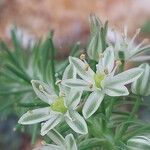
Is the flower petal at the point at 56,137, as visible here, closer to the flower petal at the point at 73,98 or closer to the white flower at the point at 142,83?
the flower petal at the point at 73,98

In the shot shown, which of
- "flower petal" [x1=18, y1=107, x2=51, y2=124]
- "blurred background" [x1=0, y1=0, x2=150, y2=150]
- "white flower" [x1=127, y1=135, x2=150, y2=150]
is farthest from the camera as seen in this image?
"blurred background" [x1=0, y1=0, x2=150, y2=150]

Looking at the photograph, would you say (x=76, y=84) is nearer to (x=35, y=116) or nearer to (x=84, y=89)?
(x=84, y=89)

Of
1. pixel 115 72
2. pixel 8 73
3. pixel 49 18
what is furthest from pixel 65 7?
pixel 115 72

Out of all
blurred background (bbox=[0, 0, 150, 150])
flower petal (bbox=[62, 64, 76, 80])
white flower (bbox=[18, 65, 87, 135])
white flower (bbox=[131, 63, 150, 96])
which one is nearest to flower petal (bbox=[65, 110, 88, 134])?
white flower (bbox=[18, 65, 87, 135])

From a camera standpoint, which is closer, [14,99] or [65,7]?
[14,99]

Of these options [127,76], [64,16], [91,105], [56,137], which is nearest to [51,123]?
[56,137]

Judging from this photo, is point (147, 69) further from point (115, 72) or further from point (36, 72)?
point (36, 72)

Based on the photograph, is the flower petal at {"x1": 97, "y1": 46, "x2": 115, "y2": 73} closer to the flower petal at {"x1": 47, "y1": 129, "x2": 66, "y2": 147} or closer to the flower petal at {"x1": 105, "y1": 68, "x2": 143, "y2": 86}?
the flower petal at {"x1": 105, "y1": 68, "x2": 143, "y2": 86}
